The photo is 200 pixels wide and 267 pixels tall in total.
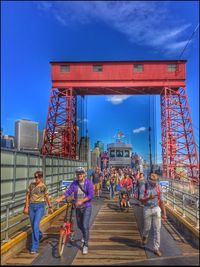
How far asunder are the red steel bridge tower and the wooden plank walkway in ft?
83.1

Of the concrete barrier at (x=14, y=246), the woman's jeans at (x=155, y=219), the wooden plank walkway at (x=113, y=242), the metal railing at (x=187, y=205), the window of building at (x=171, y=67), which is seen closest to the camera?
the concrete barrier at (x=14, y=246)

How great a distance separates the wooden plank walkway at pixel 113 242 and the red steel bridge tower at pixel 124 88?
25324 millimetres

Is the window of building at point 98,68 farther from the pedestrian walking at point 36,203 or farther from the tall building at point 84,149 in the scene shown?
the pedestrian walking at point 36,203

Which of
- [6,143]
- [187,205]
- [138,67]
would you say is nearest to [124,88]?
[138,67]

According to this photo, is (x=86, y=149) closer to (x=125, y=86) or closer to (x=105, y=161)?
(x=105, y=161)

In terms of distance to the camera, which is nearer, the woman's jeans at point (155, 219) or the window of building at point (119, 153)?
the woman's jeans at point (155, 219)

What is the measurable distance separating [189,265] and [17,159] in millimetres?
6233

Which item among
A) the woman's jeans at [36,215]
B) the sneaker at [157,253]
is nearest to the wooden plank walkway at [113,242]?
the sneaker at [157,253]

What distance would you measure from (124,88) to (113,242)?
30221 mm

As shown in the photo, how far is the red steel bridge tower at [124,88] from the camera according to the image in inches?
1467

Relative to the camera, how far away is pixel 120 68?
125 feet

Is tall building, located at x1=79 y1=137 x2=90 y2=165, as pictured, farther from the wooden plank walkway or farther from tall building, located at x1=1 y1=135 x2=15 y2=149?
the wooden plank walkway

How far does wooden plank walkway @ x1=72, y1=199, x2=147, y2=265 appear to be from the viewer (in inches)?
271

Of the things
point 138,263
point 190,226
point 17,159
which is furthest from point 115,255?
point 17,159
